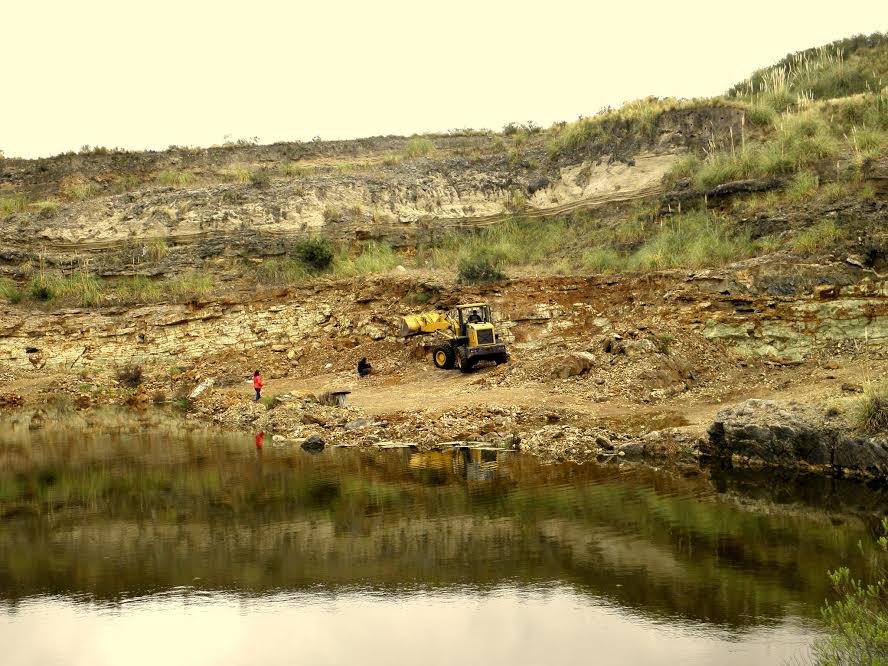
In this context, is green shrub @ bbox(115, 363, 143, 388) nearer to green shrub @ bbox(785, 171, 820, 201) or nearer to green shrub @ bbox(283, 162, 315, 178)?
green shrub @ bbox(283, 162, 315, 178)

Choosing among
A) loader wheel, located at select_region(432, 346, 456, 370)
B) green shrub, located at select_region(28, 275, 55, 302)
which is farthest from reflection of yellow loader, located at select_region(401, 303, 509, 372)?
green shrub, located at select_region(28, 275, 55, 302)

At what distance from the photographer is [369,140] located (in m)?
44.4

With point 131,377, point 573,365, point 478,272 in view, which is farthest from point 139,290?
point 573,365

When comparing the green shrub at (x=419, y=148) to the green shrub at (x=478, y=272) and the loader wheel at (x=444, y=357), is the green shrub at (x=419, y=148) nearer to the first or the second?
the green shrub at (x=478, y=272)

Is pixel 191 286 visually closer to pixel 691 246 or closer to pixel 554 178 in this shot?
pixel 554 178

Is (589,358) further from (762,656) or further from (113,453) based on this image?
(762,656)

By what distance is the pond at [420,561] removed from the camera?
8555mm

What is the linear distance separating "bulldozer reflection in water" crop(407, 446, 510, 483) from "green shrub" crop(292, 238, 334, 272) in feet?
56.4

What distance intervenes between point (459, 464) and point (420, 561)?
5123 millimetres

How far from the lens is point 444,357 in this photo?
79.6 feet

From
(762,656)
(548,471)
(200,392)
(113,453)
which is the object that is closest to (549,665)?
(762,656)

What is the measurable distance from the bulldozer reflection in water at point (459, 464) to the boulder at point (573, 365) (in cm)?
476

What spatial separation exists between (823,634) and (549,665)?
259 cm

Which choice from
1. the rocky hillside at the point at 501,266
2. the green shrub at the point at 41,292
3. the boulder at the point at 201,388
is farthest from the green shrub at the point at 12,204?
the boulder at the point at 201,388
